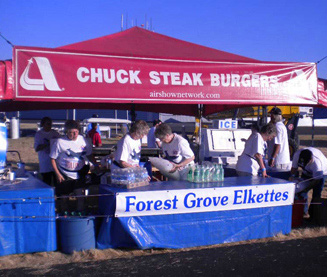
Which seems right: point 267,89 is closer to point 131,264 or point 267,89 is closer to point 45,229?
point 131,264

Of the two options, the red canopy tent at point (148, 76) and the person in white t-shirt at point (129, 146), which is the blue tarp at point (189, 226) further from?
the red canopy tent at point (148, 76)

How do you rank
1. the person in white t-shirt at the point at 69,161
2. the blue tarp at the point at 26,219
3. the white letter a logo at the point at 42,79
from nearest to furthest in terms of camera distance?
1. the blue tarp at the point at 26,219
2. the white letter a logo at the point at 42,79
3. the person in white t-shirt at the point at 69,161

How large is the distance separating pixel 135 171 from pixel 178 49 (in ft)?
6.96

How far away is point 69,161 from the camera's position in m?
5.25

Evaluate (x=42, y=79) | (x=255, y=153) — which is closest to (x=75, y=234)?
(x=42, y=79)

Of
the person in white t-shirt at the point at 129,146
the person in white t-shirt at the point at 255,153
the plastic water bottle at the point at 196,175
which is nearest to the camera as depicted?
the person in white t-shirt at the point at 129,146

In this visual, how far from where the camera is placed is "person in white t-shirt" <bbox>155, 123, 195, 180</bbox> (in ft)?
17.2

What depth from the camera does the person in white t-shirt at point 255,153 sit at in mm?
5516

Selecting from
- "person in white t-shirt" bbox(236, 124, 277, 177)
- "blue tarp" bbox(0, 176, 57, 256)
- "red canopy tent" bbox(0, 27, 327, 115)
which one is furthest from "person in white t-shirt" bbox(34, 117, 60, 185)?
"person in white t-shirt" bbox(236, 124, 277, 177)

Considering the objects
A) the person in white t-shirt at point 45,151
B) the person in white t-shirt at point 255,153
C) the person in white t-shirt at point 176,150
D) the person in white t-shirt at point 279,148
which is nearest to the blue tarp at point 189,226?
the person in white t-shirt at point 176,150

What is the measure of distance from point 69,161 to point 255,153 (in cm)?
256

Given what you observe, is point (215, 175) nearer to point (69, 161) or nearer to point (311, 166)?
point (311, 166)

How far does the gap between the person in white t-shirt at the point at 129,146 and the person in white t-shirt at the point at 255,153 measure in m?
1.56

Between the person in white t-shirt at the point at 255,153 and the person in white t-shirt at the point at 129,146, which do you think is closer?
the person in white t-shirt at the point at 129,146
